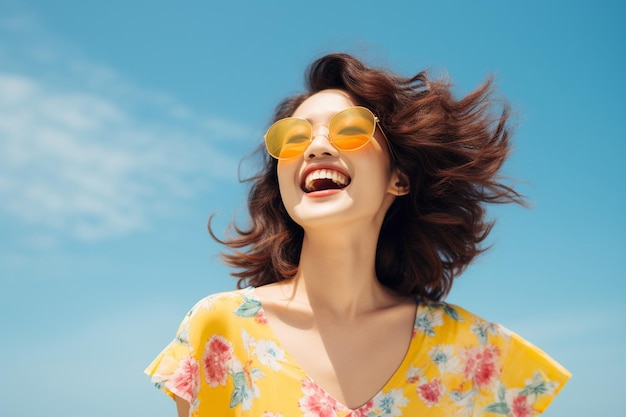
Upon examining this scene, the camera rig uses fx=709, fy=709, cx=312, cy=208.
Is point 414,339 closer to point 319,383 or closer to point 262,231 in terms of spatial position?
point 319,383

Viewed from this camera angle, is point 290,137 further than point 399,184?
No

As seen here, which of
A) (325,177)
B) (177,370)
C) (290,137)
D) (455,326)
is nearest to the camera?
(177,370)

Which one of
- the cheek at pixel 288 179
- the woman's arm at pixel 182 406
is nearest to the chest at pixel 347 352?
the woman's arm at pixel 182 406

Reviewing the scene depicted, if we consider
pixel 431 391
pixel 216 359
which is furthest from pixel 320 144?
pixel 431 391

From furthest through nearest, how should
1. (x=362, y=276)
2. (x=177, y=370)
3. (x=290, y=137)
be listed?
1. (x=362, y=276)
2. (x=290, y=137)
3. (x=177, y=370)

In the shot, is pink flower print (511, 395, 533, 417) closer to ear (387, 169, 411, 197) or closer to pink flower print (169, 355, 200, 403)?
ear (387, 169, 411, 197)

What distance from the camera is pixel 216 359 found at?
11.8 feet

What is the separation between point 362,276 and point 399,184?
23.3 inches

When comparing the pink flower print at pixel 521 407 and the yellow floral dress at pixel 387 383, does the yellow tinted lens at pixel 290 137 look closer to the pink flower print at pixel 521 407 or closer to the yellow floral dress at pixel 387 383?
the yellow floral dress at pixel 387 383

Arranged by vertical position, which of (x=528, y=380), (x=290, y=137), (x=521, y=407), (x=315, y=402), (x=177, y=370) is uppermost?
(x=290, y=137)

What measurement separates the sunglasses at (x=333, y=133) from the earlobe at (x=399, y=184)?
39cm

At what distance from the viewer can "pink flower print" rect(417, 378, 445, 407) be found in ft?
12.5

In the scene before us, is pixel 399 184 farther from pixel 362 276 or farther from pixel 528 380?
pixel 528 380

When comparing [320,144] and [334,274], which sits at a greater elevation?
[320,144]
